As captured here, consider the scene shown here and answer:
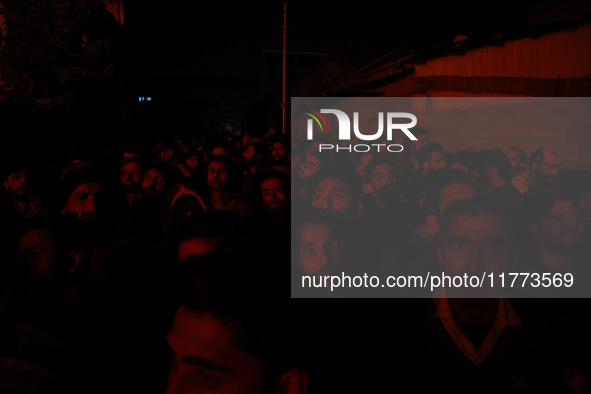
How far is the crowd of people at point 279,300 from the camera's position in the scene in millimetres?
1347

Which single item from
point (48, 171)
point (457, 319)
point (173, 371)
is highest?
point (48, 171)

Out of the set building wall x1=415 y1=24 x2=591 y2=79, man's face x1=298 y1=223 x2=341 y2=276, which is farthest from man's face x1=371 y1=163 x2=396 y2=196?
building wall x1=415 y1=24 x2=591 y2=79

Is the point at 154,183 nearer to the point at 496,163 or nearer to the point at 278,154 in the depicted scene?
the point at 278,154

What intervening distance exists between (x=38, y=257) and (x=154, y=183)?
2298mm

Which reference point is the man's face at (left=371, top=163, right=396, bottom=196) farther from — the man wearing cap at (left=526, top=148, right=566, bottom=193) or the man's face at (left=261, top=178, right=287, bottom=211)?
the man wearing cap at (left=526, top=148, right=566, bottom=193)

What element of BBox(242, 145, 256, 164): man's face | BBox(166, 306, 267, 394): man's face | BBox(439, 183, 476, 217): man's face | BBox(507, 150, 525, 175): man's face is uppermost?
BBox(242, 145, 256, 164): man's face

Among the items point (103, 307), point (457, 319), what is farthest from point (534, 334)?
point (103, 307)

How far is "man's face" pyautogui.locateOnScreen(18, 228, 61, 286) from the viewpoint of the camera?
102 inches

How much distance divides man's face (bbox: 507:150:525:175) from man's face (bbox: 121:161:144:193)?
208 inches

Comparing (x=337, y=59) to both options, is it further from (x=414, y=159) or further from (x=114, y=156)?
(x=414, y=159)

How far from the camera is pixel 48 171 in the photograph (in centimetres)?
704

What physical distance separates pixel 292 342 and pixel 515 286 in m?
1.78

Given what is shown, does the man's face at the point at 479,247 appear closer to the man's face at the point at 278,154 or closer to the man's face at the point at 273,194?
the man's face at the point at 273,194

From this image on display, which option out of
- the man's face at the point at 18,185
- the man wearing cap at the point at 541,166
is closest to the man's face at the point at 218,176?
the man's face at the point at 18,185
